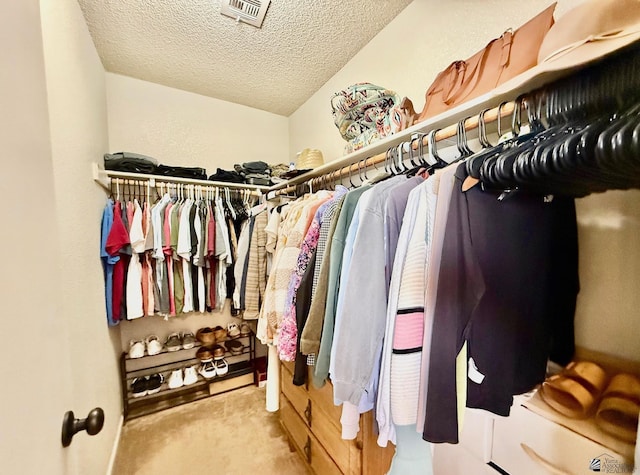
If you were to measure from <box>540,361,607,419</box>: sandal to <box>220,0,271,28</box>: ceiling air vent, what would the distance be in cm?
202

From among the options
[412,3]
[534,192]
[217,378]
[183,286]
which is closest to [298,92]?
[412,3]

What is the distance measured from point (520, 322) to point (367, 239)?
482 millimetres

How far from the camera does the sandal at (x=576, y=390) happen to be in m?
0.64

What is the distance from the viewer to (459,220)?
22.3 inches

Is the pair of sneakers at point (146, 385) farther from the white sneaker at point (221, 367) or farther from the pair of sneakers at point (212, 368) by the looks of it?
the white sneaker at point (221, 367)

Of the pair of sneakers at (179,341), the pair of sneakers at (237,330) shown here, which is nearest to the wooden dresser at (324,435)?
the pair of sneakers at (237,330)

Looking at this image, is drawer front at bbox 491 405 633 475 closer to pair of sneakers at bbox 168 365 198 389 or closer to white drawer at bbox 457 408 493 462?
white drawer at bbox 457 408 493 462

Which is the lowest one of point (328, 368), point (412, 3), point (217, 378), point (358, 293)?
point (217, 378)

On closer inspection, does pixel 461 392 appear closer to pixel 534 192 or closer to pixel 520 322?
pixel 520 322

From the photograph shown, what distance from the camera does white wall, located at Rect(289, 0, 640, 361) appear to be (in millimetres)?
725

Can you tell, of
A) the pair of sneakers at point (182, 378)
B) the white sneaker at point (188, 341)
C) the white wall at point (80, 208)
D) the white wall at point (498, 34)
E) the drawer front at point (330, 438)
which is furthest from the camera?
the white sneaker at point (188, 341)

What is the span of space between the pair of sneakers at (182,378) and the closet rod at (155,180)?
59.1 inches

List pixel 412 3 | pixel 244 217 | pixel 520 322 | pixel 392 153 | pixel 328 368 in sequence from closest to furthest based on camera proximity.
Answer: pixel 520 322
pixel 328 368
pixel 392 153
pixel 412 3
pixel 244 217

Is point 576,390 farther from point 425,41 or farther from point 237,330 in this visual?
point 237,330
